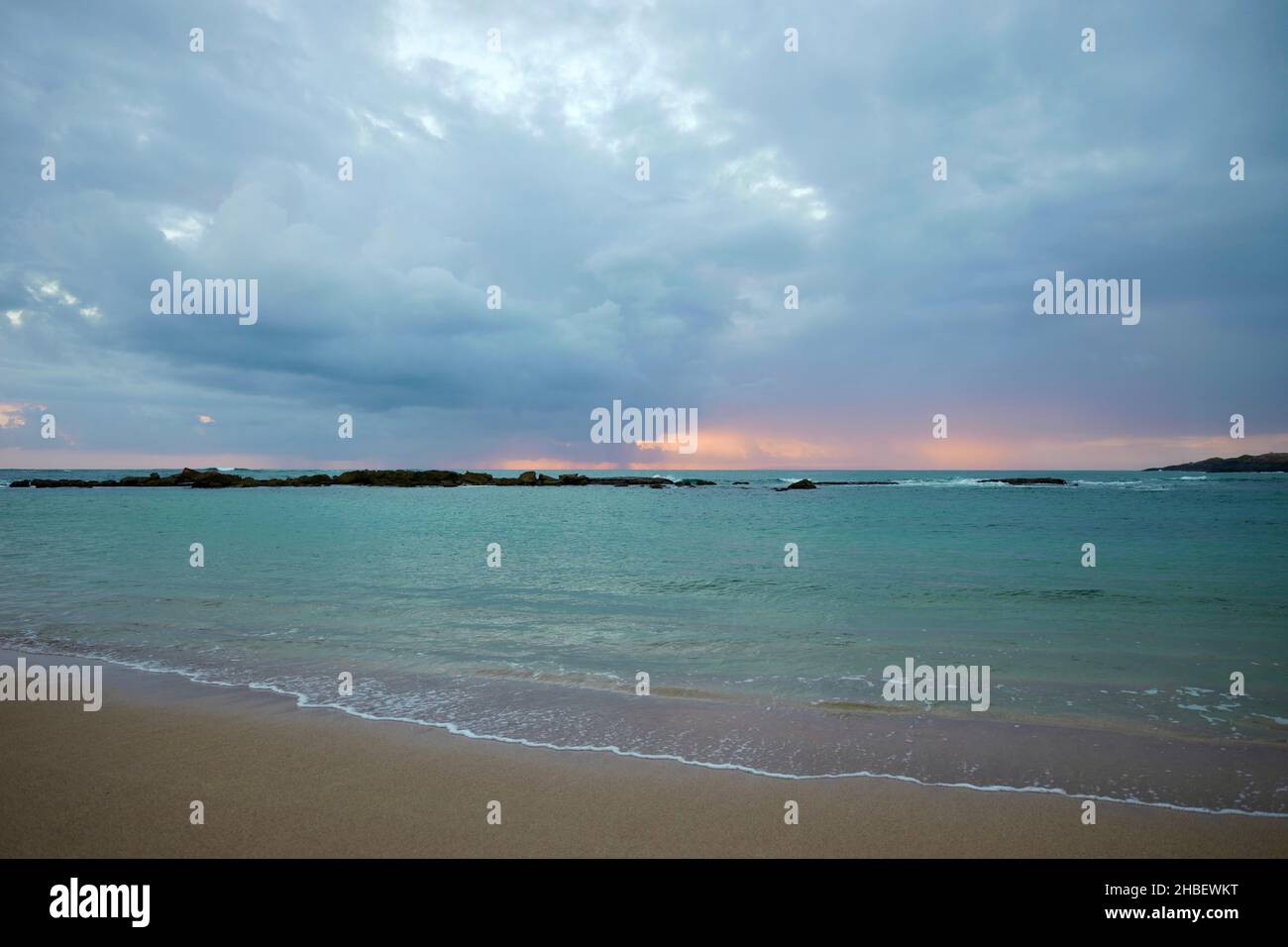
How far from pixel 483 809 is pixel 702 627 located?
8.40m

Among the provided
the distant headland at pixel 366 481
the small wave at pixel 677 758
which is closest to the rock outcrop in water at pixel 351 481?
the distant headland at pixel 366 481

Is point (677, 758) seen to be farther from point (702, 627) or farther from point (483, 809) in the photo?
point (702, 627)

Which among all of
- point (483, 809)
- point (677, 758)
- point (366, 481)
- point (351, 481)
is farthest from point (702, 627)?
point (351, 481)

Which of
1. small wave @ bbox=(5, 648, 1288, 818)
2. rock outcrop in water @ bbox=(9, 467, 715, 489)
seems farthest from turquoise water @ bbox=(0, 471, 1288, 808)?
rock outcrop in water @ bbox=(9, 467, 715, 489)

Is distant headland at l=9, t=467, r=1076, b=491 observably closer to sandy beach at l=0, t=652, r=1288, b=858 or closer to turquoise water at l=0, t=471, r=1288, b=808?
turquoise water at l=0, t=471, r=1288, b=808

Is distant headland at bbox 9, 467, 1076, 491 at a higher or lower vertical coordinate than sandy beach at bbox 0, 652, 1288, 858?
higher

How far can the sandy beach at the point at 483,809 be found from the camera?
16.2ft

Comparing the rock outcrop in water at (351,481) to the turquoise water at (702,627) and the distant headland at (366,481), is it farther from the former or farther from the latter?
the turquoise water at (702,627)

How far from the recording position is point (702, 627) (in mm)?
13391

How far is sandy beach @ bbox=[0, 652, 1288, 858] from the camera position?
4926 mm

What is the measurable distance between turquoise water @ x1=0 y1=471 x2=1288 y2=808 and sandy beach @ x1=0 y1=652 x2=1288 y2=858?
2.29 ft

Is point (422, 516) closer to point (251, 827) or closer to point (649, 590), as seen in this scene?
point (649, 590)
